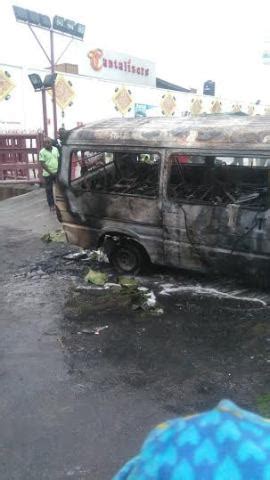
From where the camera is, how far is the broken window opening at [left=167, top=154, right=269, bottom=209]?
5324 mm

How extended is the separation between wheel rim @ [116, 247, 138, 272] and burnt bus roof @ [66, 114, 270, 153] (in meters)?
1.53

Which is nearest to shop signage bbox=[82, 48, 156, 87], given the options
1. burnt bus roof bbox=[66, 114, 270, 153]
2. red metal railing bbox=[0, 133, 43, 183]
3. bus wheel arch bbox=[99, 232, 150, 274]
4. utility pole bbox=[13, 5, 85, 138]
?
utility pole bbox=[13, 5, 85, 138]

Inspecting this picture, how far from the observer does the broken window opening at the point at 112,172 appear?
615 centimetres

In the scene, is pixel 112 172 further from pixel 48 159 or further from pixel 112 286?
pixel 48 159

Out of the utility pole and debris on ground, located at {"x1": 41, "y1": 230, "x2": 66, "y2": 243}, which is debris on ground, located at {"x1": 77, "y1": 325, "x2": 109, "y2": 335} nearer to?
debris on ground, located at {"x1": 41, "y1": 230, "x2": 66, "y2": 243}

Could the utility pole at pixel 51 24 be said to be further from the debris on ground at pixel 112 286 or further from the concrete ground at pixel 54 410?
the concrete ground at pixel 54 410

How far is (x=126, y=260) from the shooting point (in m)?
6.54

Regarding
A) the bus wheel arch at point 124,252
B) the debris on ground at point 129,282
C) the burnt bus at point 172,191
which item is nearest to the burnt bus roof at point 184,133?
the burnt bus at point 172,191

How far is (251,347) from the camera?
433 centimetres

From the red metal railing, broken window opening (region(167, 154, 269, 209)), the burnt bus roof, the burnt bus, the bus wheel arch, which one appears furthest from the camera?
the red metal railing

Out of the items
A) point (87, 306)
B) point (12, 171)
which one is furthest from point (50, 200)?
point (87, 306)

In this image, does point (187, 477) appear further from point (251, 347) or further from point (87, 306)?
point (87, 306)

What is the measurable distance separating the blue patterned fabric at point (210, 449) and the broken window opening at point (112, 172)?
203 inches

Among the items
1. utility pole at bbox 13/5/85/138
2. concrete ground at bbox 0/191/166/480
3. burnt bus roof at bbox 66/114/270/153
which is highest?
utility pole at bbox 13/5/85/138
